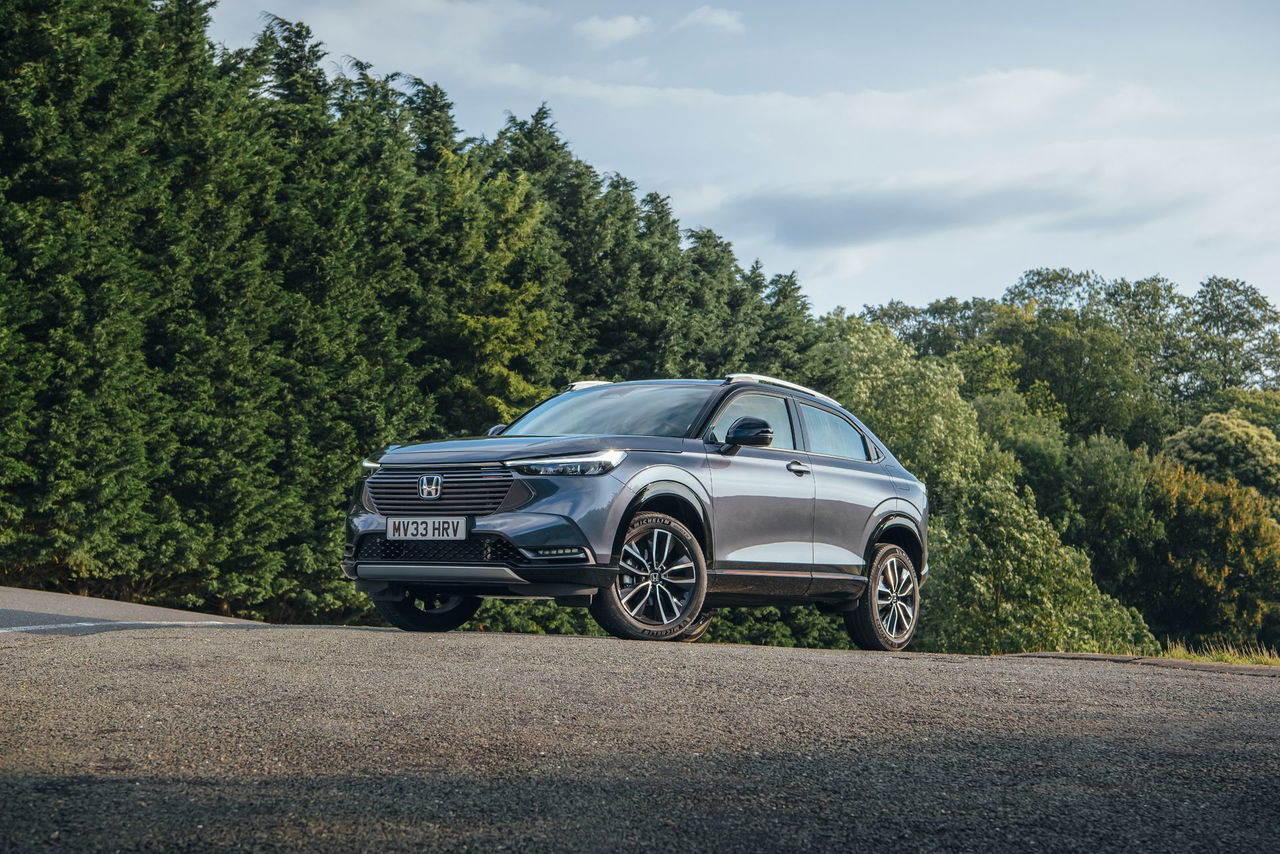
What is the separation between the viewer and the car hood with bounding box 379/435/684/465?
893 cm

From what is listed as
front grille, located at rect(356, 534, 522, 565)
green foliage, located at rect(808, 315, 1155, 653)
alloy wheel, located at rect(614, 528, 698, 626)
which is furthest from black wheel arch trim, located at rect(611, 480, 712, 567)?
green foliage, located at rect(808, 315, 1155, 653)

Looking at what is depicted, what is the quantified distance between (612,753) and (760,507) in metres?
4.92

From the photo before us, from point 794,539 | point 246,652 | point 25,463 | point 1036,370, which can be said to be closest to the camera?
point 246,652

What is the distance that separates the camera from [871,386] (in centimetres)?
5600

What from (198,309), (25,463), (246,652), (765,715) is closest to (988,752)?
(765,715)

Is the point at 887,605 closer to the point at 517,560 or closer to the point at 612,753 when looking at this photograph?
the point at 517,560

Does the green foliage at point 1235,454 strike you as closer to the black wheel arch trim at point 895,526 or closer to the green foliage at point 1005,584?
the green foliage at point 1005,584

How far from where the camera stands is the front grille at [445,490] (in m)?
8.85

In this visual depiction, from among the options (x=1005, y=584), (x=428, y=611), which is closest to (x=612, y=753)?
→ (x=428, y=611)

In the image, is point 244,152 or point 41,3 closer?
point 41,3

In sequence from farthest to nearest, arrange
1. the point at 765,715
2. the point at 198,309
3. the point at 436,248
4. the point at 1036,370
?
the point at 1036,370 < the point at 436,248 < the point at 198,309 < the point at 765,715

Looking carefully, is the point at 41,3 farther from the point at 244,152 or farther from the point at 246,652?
the point at 246,652

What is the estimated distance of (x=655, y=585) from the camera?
9234 mm

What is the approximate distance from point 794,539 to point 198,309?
17.9m
